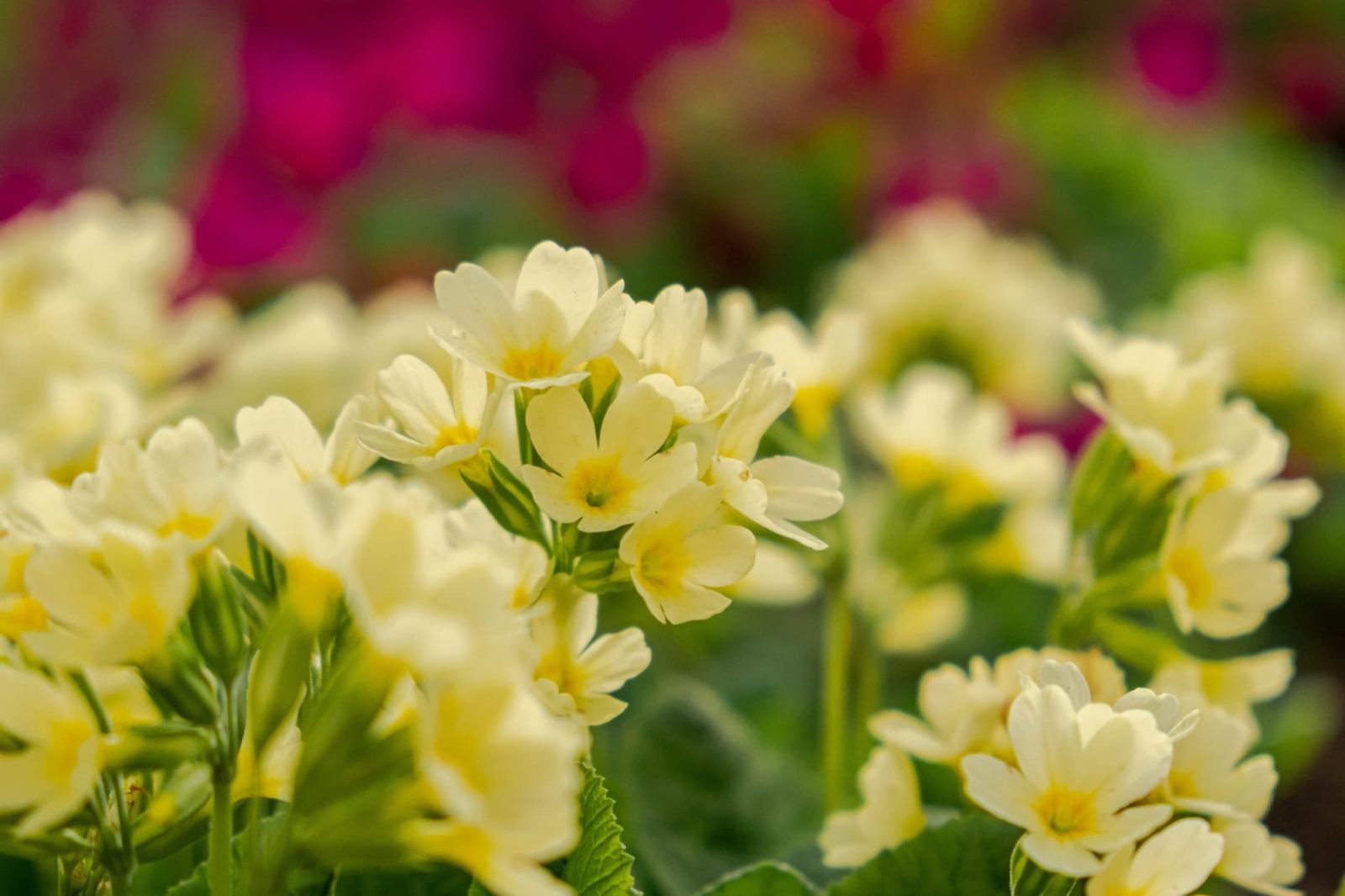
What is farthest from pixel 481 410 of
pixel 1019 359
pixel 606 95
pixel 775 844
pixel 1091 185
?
pixel 1091 185

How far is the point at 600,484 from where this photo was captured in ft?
1.60

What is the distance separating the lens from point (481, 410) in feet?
1.71

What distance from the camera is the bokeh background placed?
5.08 feet

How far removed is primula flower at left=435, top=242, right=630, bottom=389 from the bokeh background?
37.2 inches

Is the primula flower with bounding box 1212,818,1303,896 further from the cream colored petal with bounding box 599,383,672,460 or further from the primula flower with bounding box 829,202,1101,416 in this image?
the primula flower with bounding box 829,202,1101,416

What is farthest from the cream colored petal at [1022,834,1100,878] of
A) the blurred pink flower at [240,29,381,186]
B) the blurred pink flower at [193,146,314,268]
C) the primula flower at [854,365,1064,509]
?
the blurred pink flower at [240,29,381,186]

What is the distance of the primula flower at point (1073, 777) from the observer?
1.48ft

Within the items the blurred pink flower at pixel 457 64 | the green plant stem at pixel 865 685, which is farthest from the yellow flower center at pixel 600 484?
the blurred pink flower at pixel 457 64

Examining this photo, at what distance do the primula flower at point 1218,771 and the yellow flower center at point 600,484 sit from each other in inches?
8.4

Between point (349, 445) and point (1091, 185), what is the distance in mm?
1541

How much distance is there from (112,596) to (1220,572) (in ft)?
1.34

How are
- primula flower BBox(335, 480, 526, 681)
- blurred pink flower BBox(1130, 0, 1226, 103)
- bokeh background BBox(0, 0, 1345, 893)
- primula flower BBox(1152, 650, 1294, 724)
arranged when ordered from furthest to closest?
blurred pink flower BBox(1130, 0, 1226, 103) < bokeh background BBox(0, 0, 1345, 893) < primula flower BBox(1152, 650, 1294, 724) < primula flower BBox(335, 480, 526, 681)

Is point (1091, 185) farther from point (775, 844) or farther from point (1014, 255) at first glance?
point (775, 844)

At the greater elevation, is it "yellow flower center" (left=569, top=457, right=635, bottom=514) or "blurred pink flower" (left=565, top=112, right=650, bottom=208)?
"yellow flower center" (left=569, top=457, right=635, bottom=514)
